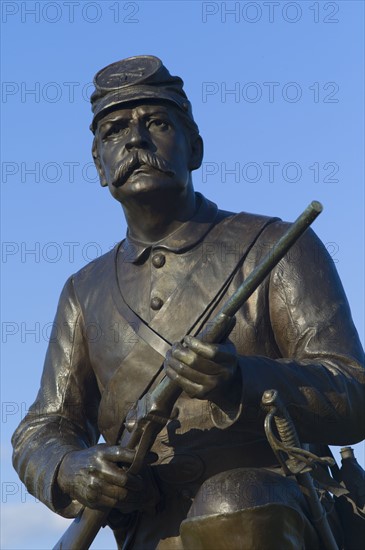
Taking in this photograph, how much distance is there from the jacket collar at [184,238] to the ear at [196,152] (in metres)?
0.25

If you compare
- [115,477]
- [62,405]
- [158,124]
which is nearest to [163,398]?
[115,477]

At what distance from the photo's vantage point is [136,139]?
10422 mm

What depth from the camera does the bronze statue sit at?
30.2 feet

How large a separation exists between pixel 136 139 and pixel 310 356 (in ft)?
5.95

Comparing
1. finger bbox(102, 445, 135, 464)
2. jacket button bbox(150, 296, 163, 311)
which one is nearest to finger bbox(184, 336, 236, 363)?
finger bbox(102, 445, 135, 464)

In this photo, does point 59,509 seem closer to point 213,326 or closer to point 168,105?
point 213,326

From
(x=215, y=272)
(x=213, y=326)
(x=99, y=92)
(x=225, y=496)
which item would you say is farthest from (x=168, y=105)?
(x=225, y=496)

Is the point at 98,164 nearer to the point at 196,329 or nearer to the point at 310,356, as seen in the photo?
the point at 196,329

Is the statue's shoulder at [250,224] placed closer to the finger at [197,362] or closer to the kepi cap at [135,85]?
the kepi cap at [135,85]

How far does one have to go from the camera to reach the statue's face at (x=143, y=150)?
1039 centimetres

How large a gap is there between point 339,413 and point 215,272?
4.32 feet

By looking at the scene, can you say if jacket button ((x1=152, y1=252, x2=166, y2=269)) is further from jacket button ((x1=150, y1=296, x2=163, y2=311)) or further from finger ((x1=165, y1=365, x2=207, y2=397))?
finger ((x1=165, y1=365, x2=207, y2=397))

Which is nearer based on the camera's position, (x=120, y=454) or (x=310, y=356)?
(x=120, y=454)

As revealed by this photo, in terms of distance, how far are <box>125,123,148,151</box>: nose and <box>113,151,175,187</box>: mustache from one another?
0.06 m
